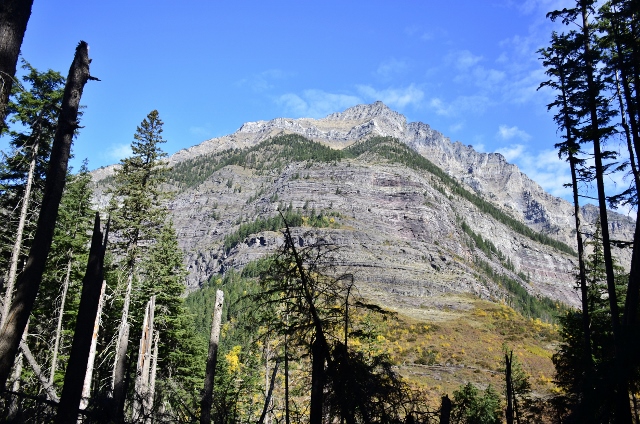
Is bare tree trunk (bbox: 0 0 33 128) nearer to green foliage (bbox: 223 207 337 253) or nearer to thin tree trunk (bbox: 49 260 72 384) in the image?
thin tree trunk (bbox: 49 260 72 384)

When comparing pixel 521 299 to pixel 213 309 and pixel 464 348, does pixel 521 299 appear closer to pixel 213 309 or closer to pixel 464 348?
pixel 464 348

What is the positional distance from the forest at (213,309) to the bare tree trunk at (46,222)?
0.06ft

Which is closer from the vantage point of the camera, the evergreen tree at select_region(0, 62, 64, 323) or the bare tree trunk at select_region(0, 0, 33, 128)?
the bare tree trunk at select_region(0, 0, 33, 128)

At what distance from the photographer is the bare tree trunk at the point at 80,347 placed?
13.8ft

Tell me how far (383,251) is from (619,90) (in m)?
112

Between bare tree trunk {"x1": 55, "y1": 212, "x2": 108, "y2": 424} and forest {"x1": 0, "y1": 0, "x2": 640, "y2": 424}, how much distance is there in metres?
0.01

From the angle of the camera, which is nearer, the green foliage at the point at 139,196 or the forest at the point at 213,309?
the forest at the point at 213,309

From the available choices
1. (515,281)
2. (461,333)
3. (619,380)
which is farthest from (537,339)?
(515,281)

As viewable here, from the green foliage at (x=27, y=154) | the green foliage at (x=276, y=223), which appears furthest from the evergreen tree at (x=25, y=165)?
the green foliage at (x=276, y=223)

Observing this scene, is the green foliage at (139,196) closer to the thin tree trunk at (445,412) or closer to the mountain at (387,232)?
the thin tree trunk at (445,412)

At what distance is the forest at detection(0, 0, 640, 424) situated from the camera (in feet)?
17.4

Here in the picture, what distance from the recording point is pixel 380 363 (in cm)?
619

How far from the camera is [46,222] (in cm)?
558

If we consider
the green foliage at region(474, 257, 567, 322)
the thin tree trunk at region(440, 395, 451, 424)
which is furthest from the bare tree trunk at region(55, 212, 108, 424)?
the green foliage at region(474, 257, 567, 322)
